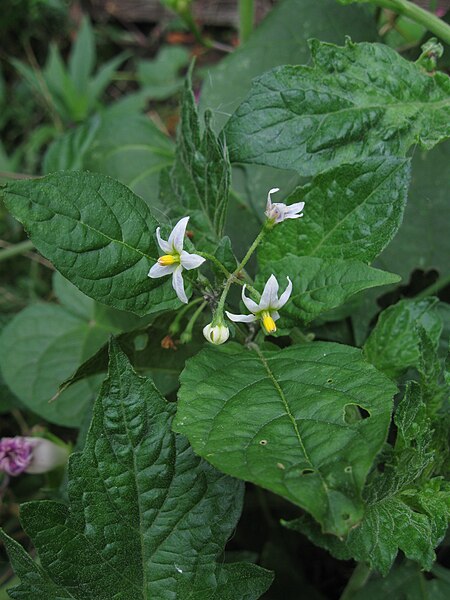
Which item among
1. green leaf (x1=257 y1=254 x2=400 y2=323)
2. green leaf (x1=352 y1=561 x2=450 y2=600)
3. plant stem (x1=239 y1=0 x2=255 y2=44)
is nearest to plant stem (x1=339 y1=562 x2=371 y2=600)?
green leaf (x1=352 y1=561 x2=450 y2=600)

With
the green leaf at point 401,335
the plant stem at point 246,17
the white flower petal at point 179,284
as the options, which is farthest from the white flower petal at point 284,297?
the plant stem at point 246,17

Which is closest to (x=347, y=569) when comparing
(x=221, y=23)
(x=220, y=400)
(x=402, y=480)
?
(x=402, y=480)

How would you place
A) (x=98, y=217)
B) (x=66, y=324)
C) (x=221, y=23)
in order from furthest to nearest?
(x=221, y=23), (x=66, y=324), (x=98, y=217)

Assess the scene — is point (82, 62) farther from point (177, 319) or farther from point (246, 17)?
point (177, 319)

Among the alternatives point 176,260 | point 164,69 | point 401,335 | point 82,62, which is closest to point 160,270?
point 176,260

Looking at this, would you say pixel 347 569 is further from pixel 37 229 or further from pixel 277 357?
pixel 37 229

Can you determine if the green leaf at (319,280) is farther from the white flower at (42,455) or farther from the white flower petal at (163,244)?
the white flower at (42,455)

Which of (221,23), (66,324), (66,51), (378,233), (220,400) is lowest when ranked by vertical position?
(66,51)

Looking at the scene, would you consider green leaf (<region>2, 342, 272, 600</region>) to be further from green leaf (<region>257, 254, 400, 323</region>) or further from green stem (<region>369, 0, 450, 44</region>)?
green stem (<region>369, 0, 450, 44</region>)
